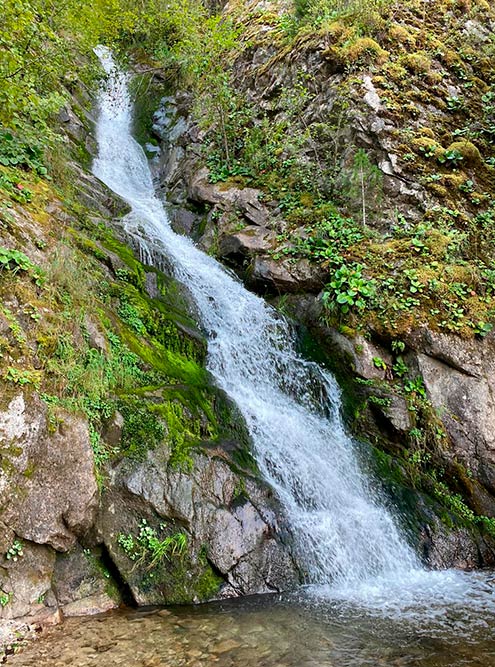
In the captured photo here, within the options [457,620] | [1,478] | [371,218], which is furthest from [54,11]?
[457,620]

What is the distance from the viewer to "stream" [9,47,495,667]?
353 cm

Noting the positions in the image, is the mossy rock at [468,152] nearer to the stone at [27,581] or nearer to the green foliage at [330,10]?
the green foliage at [330,10]

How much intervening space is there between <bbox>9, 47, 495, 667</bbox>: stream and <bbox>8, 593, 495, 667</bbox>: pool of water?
12mm

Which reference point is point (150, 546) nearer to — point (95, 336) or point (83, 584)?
point (83, 584)

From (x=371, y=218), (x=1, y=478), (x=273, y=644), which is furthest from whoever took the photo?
(x=371, y=218)

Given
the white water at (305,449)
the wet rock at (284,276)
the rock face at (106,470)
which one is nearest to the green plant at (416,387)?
the white water at (305,449)

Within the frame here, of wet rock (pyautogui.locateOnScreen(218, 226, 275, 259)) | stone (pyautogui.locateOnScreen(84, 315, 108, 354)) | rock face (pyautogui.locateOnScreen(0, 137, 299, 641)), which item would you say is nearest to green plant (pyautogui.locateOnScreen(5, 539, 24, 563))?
rock face (pyautogui.locateOnScreen(0, 137, 299, 641))

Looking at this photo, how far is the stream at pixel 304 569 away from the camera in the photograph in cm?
353

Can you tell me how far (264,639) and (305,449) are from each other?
3.28 metres

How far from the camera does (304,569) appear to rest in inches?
209

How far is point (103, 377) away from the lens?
5.34 metres

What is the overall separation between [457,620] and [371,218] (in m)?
8.00

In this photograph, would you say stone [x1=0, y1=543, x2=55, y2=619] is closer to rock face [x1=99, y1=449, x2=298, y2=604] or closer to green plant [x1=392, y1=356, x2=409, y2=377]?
rock face [x1=99, y1=449, x2=298, y2=604]

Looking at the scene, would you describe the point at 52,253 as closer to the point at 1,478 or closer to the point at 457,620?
the point at 1,478
